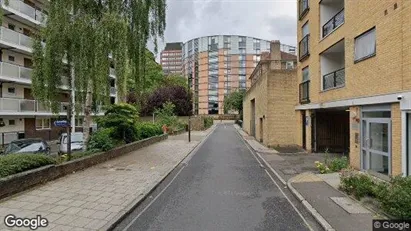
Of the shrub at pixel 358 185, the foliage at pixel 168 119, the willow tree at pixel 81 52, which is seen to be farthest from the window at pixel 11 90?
the shrub at pixel 358 185

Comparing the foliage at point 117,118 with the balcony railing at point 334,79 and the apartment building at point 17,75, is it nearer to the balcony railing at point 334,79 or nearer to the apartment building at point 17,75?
the apartment building at point 17,75

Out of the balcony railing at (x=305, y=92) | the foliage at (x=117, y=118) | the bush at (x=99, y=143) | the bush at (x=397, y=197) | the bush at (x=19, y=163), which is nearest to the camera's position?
the bush at (x=397, y=197)

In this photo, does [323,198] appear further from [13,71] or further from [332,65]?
[13,71]

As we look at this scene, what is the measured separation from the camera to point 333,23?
611 inches

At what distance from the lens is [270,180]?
1090 cm

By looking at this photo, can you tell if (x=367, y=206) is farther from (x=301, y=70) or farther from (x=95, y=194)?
(x=301, y=70)

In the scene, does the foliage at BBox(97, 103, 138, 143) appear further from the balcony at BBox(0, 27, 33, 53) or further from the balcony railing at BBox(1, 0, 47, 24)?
the balcony railing at BBox(1, 0, 47, 24)

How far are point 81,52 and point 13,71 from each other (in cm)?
1666

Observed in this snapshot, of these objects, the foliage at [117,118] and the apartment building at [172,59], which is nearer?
the foliage at [117,118]

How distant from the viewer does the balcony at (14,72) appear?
23741mm

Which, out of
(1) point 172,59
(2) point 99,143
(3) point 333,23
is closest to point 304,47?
(3) point 333,23

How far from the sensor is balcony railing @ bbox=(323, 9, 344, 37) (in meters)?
14.6

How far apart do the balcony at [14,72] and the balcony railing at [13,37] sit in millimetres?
1954

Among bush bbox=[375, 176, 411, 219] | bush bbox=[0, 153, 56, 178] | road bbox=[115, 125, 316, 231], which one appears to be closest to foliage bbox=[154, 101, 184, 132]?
road bbox=[115, 125, 316, 231]
